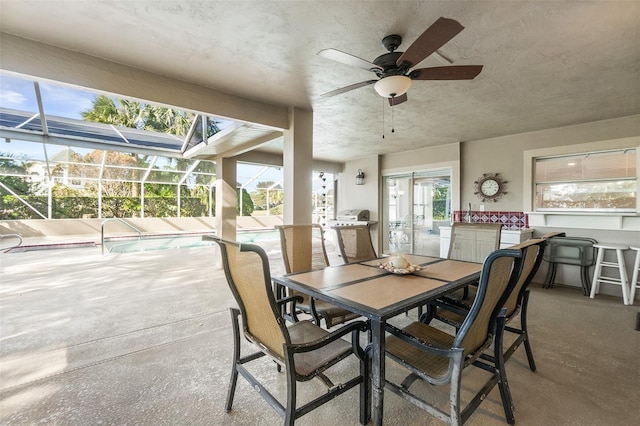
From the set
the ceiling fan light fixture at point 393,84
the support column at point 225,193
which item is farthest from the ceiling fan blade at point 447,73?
the support column at point 225,193

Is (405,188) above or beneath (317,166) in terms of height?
beneath

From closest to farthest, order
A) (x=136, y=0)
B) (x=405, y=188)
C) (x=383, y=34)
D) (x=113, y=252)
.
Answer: (x=136, y=0)
(x=383, y=34)
(x=405, y=188)
(x=113, y=252)

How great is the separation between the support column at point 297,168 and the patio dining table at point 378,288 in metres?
1.20

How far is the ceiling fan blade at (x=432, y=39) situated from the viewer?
1.36m

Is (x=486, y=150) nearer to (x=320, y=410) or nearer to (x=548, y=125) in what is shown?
(x=548, y=125)

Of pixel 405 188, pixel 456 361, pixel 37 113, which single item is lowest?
pixel 456 361

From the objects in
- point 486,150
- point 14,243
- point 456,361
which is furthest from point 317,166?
point 456,361

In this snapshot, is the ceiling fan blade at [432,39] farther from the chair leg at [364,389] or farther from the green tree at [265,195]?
the green tree at [265,195]

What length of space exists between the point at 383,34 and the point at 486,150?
13.0 feet

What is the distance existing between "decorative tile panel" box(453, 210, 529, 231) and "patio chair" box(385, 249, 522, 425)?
3.64 m

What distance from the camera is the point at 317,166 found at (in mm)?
7023

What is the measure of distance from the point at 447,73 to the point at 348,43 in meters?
0.75

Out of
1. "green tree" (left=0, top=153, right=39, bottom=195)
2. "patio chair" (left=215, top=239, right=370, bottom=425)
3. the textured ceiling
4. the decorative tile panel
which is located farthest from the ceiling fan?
"green tree" (left=0, top=153, right=39, bottom=195)

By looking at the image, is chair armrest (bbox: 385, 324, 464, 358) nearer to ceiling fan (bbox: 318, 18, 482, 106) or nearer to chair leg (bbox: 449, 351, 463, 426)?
chair leg (bbox: 449, 351, 463, 426)
